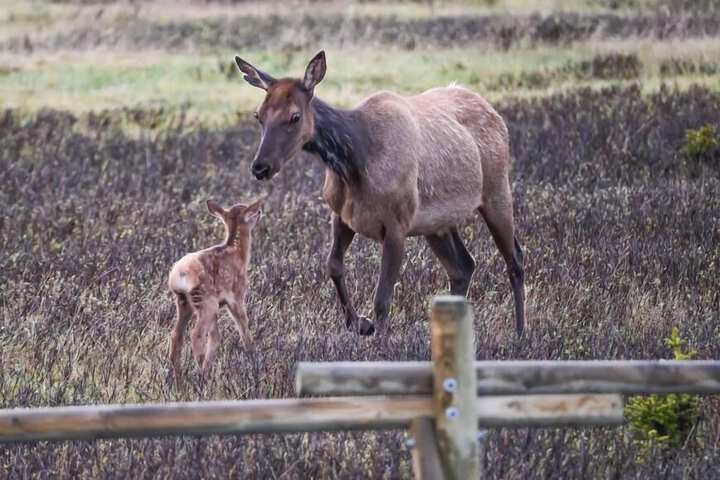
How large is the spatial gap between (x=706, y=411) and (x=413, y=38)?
2544cm

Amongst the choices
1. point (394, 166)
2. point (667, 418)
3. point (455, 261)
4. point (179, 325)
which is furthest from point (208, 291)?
point (667, 418)

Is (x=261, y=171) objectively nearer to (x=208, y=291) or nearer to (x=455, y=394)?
(x=208, y=291)

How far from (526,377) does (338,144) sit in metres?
4.09

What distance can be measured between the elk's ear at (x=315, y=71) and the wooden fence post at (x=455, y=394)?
12.8ft

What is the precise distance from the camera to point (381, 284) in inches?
369

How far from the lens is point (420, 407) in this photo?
5047 millimetres

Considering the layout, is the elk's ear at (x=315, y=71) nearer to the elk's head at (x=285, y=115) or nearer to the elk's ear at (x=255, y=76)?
the elk's head at (x=285, y=115)

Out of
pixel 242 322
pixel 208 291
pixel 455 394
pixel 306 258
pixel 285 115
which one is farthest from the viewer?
pixel 306 258

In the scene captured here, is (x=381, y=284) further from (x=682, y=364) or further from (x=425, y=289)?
(x=682, y=364)

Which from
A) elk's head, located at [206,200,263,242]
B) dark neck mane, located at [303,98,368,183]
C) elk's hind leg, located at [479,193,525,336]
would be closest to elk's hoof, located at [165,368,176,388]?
elk's head, located at [206,200,263,242]

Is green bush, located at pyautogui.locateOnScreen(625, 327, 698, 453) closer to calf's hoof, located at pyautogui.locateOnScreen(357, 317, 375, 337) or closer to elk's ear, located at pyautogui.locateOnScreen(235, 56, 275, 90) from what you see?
calf's hoof, located at pyautogui.locateOnScreen(357, 317, 375, 337)

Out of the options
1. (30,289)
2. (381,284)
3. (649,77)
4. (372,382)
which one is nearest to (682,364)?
(372,382)

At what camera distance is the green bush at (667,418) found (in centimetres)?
670

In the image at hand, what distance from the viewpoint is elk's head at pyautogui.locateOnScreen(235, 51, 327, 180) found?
8469 millimetres
